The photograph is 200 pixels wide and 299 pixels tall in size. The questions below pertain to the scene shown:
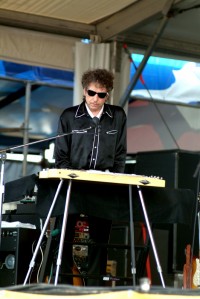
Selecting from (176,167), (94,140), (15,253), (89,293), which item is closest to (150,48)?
(176,167)

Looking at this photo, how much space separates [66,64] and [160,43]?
120cm

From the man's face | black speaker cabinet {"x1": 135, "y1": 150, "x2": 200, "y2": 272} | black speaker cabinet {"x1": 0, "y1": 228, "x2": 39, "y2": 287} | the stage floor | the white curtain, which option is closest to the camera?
the stage floor

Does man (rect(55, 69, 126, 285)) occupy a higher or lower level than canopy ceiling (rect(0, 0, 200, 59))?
lower

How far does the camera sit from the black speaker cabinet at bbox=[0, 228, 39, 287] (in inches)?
210

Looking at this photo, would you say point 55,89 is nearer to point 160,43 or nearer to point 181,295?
point 160,43

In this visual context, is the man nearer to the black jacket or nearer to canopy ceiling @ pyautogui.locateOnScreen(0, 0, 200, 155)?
the black jacket

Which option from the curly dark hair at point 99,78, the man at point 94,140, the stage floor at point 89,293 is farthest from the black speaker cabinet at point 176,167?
the stage floor at point 89,293

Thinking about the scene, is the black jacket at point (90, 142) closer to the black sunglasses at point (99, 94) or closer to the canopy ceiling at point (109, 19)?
the black sunglasses at point (99, 94)

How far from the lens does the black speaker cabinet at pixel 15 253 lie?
5344 millimetres

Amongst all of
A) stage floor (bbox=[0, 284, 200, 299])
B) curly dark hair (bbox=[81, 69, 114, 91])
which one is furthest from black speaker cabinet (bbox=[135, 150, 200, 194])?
stage floor (bbox=[0, 284, 200, 299])

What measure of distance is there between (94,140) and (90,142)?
1.1 inches

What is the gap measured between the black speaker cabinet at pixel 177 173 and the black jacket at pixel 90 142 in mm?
2440

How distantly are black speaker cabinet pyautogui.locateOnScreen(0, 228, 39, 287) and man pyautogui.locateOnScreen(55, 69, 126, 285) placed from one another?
27.5 inches

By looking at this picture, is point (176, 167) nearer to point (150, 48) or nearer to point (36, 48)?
point (150, 48)
